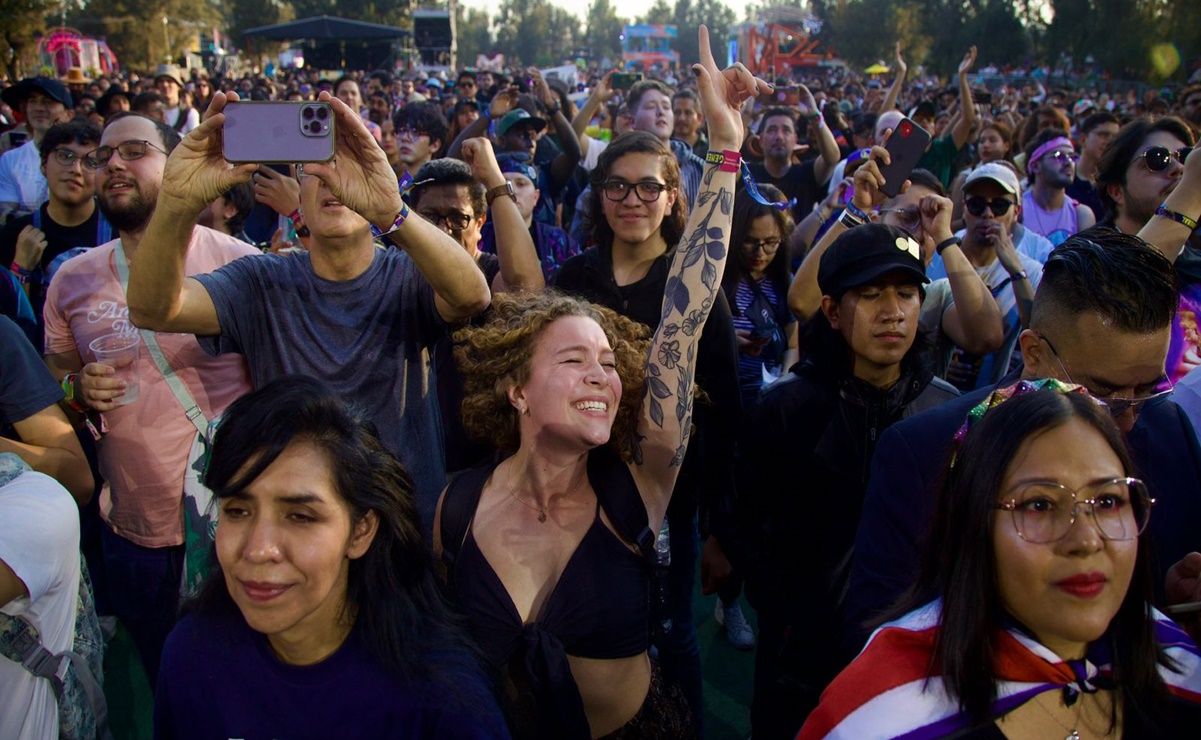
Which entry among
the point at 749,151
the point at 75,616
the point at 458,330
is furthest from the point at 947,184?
the point at 75,616

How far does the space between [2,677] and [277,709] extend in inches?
28.8

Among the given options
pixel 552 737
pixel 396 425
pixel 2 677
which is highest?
pixel 396 425

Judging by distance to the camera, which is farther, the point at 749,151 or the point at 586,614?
the point at 749,151

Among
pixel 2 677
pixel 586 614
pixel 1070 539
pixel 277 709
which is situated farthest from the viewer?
pixel 586 614

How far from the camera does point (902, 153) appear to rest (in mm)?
3615

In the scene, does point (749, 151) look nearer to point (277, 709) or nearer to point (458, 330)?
point (458, 330)

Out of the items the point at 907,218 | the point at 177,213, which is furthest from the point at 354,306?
the point at 907,218

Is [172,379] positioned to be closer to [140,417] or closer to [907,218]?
[140,417]

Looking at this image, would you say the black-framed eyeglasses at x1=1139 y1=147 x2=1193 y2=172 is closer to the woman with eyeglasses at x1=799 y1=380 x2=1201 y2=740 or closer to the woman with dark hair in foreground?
the woman with eyeglasses at x1=799 y1=380 x2=1201 y2=740

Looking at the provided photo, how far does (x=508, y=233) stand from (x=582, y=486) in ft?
4.05

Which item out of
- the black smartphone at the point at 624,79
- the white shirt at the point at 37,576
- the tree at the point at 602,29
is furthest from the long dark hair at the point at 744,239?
the tree at the point at 602,29

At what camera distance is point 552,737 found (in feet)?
6.64

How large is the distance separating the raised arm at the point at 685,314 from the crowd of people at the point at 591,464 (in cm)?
1

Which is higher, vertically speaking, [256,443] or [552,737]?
[256,443]
